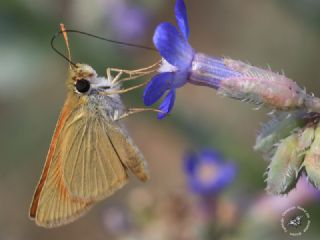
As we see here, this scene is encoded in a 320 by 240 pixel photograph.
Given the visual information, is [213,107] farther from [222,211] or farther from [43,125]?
[222,211]

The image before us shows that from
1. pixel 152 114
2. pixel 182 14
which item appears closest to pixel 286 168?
pixel 182 14

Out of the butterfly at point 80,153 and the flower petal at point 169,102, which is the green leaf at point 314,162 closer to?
the flower petal at point 169,102

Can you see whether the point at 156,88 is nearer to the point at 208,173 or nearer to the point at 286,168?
the point at 286,168

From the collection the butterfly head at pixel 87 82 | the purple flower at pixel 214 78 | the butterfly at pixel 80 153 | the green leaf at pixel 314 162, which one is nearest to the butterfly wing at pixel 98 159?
the butterfly at pixel 80 153

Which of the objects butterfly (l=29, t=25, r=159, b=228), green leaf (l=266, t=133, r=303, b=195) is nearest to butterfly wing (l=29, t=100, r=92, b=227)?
butterfly (l=29, t=25, r=159, b=228)

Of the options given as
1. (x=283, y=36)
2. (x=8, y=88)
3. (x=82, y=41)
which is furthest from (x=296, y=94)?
(x=283, y=36)

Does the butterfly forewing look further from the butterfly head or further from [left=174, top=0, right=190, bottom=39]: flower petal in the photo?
[left=174, top=0, right=190, bottom=39]: flower petal

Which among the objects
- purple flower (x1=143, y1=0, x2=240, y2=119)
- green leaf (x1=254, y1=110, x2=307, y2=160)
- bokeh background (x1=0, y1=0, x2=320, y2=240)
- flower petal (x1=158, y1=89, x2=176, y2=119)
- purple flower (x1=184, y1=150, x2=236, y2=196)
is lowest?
green leaf (x1=254, y1=110, x2=307, y2=160)

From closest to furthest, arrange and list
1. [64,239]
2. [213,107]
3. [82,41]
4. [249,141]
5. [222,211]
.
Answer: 1. [222,211]
2. [82,41]
3. [249,141]
4. [64,239]
5. [213,107]
